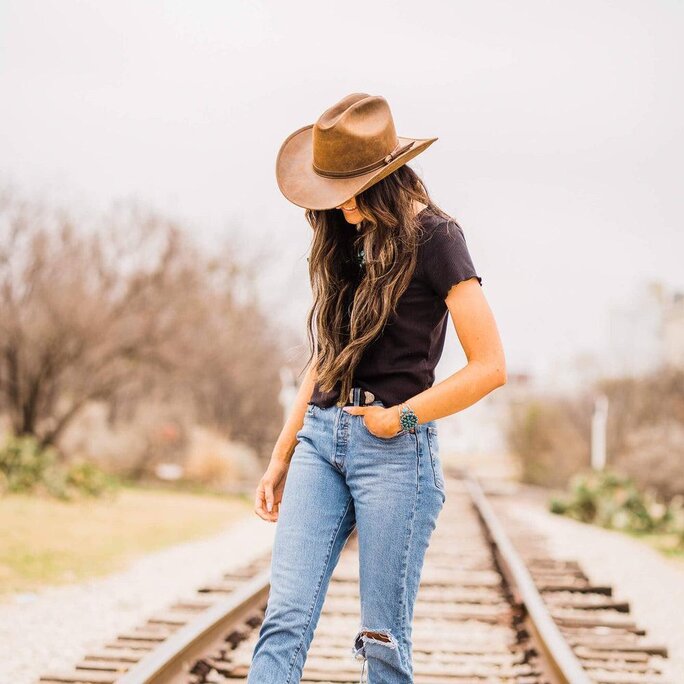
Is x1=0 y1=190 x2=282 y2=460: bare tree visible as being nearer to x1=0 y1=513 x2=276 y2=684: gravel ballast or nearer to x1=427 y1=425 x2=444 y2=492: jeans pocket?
x1=0 y1=513 x2=276 y2=684: gravel ballast

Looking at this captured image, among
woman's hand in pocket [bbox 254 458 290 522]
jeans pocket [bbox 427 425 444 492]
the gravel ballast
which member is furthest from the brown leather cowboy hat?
the gravel ballast

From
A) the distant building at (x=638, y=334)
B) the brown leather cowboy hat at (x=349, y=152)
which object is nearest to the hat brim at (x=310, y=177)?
the brown leather cowboy hat at (x=349, y=152)

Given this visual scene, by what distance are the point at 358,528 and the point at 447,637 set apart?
2.78 m

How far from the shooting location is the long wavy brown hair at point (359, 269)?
2344 mm

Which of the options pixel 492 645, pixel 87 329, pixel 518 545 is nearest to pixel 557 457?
pixel 87 329

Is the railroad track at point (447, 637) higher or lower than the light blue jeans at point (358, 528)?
lower

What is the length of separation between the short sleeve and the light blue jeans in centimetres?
34

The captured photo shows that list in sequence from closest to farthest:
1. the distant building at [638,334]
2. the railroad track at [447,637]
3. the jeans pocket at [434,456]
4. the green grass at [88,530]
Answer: the jeans pocket at [434,456] → the railroad track at [447,637] → the green grass at [88,530] → the distant building at [638,334]

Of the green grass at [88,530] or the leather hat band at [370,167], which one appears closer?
the leather hat band at [370,167]

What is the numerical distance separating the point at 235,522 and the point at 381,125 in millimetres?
11368

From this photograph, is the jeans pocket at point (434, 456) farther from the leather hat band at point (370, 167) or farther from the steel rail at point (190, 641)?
the steel rail at point (190, 641)

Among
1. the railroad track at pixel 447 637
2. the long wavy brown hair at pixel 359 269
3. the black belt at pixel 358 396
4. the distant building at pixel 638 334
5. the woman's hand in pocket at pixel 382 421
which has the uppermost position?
the long wavy brown hair at pixel 359 269

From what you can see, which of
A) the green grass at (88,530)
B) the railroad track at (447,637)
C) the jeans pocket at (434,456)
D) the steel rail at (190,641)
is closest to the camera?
the jeans pocket at (434,456)

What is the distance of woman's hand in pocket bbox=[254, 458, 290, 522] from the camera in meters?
2.64
